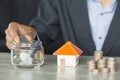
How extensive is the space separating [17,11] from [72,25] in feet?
3.41

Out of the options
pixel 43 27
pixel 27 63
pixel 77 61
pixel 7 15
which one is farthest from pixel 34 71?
pixel 7 15

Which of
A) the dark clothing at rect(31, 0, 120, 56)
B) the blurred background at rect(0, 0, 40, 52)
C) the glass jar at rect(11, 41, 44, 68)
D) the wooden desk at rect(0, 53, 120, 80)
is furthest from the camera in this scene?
the blurred background at rect(0, 0, 40, 52)

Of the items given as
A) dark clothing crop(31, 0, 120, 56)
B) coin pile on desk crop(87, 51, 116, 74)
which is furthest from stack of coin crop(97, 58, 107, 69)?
dark clothing crop(31, 0, 120, 56)

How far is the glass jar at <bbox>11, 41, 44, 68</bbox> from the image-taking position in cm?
113

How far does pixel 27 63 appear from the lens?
3.72 ft

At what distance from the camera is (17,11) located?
8.32 feet

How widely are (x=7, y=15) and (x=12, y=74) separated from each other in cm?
155

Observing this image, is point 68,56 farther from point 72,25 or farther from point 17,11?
point 17,11

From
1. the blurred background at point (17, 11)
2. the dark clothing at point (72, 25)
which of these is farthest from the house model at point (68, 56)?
the blurred background at point (17, 11)

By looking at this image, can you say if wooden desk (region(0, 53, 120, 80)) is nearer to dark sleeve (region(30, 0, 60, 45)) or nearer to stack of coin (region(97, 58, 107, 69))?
stack of coin (region(97, 58, 107, 69))

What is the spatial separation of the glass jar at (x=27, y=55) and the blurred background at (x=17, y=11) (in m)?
1.35

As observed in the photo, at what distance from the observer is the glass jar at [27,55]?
1131mm

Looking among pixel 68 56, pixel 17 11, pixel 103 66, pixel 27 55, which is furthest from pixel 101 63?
pixel 17 11

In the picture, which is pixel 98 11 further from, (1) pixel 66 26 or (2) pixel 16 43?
(2) pixel 16 43
